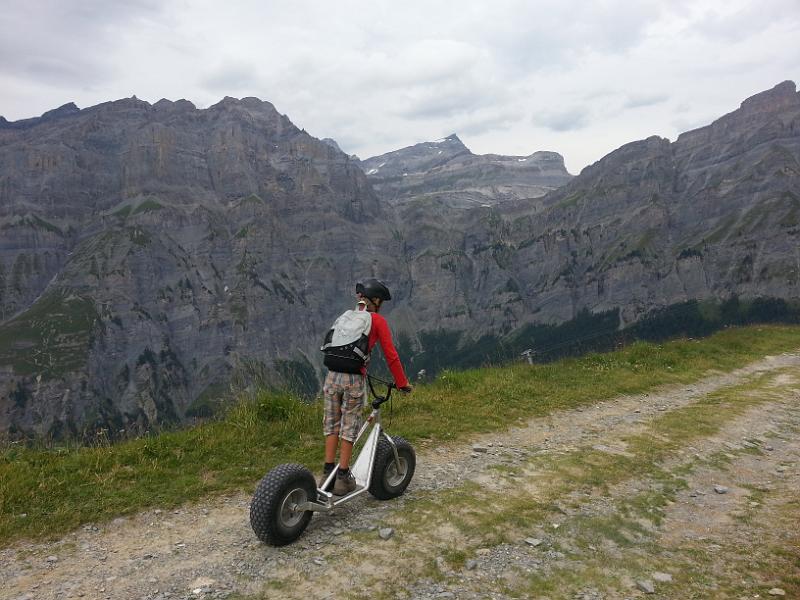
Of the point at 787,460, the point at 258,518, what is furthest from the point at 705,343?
the point at 258,518

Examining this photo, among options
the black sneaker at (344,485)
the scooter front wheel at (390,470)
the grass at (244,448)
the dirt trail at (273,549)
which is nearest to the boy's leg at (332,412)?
the black sneaker at (344,485)

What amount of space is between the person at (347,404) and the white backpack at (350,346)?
14cm

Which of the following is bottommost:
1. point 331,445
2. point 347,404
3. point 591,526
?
point 591,526

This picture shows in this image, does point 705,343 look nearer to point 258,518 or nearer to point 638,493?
point 638,493

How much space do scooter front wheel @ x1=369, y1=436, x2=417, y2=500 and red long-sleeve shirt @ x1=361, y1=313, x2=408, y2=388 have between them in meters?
1.37

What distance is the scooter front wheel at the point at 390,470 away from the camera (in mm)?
9227

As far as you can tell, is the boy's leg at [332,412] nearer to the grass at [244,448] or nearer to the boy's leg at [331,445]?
the boy's leg at [331,445]

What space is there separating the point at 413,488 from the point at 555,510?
285 cm

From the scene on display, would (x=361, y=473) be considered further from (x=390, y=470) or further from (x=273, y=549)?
(x=273, y=549)

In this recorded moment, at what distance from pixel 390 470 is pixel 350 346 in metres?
2.79

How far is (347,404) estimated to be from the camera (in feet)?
28.9

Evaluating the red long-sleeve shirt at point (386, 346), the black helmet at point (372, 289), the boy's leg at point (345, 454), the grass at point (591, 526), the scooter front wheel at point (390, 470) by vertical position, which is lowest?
the grass at point (591, 526)

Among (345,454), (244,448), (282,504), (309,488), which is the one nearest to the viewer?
(282,504)

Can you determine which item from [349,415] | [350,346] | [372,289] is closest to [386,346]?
[350,346]
